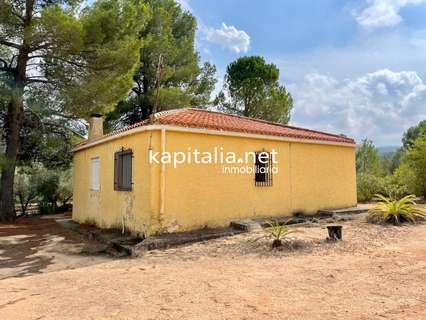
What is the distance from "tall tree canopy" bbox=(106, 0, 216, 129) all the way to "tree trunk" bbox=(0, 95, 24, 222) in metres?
6.01

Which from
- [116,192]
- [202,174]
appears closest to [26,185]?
[116,192]

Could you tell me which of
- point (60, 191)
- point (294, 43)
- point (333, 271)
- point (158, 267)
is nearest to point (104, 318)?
point (158, 267)

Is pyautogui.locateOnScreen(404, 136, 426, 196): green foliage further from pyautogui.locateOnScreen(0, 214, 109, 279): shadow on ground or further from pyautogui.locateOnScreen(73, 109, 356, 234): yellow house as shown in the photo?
pyautogui.locateOnScreen(0, 214, 109, 279): shadow on ground

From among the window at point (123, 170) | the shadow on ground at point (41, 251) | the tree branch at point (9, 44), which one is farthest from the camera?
the tree branch at point (9, 44)

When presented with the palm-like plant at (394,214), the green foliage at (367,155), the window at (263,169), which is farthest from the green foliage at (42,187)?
the green foliage at (367,155)

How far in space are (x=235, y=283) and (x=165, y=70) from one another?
59.4ft

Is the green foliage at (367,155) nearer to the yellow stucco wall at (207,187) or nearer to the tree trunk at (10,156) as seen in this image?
the yellow stucco wall at (207,187)

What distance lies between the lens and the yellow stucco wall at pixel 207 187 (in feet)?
30.2

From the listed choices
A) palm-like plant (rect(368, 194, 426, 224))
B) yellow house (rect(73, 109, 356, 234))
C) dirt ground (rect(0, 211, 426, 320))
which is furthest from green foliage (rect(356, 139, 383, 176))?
dirt ground (rect(0, 211, 426, 320))

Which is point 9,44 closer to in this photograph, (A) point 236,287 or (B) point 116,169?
(B) point 116,169

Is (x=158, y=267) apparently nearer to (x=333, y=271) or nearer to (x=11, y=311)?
(x=11, y=311)

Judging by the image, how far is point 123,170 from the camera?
10.6 m

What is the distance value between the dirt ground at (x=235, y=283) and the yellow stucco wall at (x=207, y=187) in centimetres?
139

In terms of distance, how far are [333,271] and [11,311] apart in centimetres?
505
